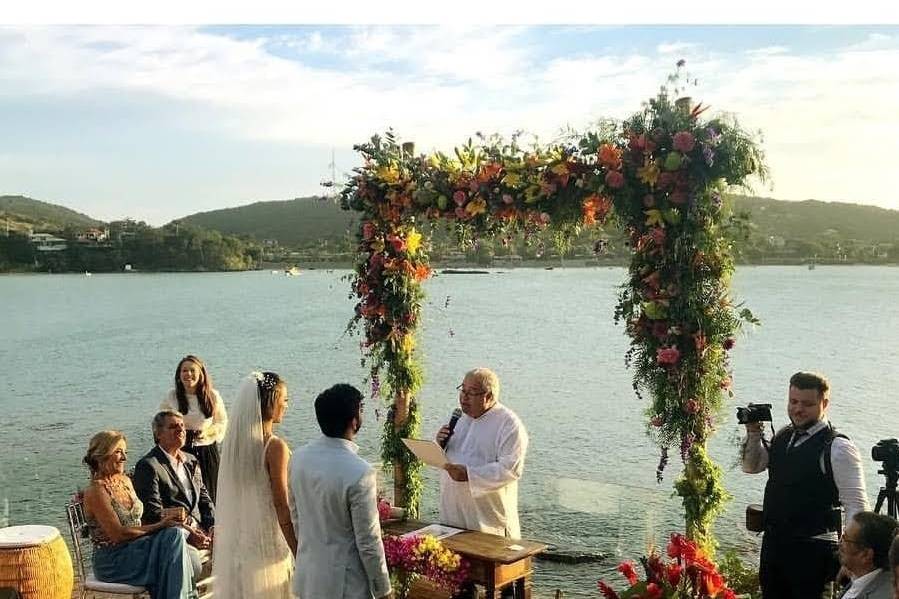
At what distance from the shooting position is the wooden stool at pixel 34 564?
5.21 metres

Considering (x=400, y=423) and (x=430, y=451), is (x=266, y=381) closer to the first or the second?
(x=430, y=451)

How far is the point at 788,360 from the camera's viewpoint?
35531 mm

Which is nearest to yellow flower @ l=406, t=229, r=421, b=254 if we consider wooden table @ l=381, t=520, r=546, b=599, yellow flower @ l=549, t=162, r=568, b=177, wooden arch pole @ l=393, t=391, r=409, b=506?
wooden arch pole @ l=393, t=391, r=409, b=506

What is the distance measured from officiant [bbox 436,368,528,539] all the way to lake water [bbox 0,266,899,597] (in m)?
1.41

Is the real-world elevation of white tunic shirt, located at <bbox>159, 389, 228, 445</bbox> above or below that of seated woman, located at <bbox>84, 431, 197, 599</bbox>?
above

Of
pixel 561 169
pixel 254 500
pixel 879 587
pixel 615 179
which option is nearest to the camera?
pixel 879 587

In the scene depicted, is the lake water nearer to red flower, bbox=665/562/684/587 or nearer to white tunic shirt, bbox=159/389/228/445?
white tunic shirt, bbox=159/389/228/445

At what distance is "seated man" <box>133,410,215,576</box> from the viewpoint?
5.04m

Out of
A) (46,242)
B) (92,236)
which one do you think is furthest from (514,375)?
(46,242)

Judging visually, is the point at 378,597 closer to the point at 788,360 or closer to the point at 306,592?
the point at 306,592

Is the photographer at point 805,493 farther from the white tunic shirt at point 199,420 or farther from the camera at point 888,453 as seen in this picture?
the white tunic shirt at point 199,420

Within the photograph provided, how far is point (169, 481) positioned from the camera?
5184mm

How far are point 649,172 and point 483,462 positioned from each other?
83.8 inches

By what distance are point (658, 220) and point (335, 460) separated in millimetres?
2838
